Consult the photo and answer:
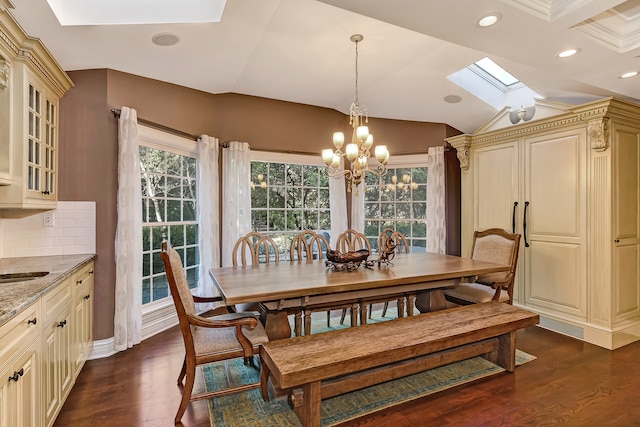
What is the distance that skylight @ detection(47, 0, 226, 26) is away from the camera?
7.94 feet

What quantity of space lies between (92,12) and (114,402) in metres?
2.80

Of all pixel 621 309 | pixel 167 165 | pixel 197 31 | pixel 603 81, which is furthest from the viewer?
pixel 167 165

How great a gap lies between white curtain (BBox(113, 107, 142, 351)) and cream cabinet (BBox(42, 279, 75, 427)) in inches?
29.4

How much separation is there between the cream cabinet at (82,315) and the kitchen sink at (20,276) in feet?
0.91

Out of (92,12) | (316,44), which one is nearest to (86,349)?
(92,12)

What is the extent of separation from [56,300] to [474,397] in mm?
2804

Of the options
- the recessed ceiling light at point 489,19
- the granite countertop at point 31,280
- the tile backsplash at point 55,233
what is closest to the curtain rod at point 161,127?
the tile backsplash at point 55,233

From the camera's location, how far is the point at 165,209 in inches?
148

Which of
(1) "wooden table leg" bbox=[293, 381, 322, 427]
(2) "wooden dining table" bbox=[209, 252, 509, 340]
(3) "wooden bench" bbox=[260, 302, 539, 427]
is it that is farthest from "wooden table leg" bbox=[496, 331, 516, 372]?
(1) "wooden table leg" bbox=[293, 381, 322, 427]

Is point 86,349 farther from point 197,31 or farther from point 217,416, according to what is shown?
point 197,31

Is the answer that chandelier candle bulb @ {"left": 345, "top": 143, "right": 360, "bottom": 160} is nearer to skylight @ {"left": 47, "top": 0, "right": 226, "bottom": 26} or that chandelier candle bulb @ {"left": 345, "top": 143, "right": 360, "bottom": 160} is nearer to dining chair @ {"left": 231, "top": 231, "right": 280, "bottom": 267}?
dining chair @ {"left": 231, "top": 231, "right": 280, "bottom": 267}

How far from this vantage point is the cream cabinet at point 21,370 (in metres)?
1.35

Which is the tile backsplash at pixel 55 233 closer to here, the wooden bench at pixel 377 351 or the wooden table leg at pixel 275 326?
the wooden table leg at pixel 275 326

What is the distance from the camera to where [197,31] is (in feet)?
9.02
